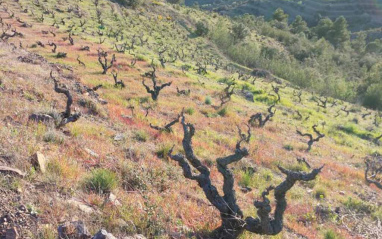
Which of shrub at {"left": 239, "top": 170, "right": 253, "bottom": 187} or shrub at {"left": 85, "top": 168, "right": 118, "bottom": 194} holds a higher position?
shrub at {"left": 85, "top": 168, "right": 118, "bottom": 194}

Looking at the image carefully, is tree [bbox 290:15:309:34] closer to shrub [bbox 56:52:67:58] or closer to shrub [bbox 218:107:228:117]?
shrub [bbox 218:107:228:117]

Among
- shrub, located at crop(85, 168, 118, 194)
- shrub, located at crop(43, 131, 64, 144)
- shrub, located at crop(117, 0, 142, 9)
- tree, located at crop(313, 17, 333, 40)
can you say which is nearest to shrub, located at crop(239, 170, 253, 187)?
shrub, located at crop(85, 168, 118, 194)

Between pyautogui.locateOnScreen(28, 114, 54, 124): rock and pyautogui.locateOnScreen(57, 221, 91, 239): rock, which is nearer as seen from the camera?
pyautogui.locateOnScreen(57, 221, 91, 239): rock

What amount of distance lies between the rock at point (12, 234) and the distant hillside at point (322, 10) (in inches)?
5238

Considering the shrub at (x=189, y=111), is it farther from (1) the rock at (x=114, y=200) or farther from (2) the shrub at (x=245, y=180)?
(1) the rock at (x=114, y=200)

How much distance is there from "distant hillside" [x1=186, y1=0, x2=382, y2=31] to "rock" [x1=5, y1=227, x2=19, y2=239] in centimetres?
13305

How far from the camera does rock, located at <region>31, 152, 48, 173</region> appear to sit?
491cm

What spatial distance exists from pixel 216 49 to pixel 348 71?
31.7 metres

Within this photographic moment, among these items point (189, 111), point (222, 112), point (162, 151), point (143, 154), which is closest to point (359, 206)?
point (162, 151)

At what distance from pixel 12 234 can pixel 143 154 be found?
498cm

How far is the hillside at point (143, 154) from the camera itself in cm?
439

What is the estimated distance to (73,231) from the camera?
11.8 ft

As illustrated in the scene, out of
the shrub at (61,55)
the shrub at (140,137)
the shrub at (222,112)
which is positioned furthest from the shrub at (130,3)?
the shrub at (140,137)

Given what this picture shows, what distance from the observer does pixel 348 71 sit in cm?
6681
